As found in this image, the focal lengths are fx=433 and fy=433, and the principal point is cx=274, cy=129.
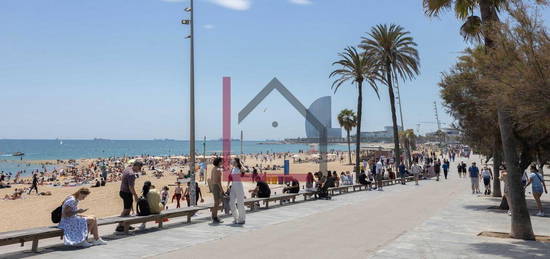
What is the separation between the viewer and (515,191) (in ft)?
33.8

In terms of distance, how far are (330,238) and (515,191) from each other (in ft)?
15.0

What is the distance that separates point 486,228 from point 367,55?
79.5 feet

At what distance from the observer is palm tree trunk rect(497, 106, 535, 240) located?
33.1 feet

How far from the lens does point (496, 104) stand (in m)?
9.05

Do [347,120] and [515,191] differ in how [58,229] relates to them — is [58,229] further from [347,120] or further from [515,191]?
[347,120]

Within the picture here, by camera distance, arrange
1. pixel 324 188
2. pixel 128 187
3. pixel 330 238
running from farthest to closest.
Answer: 1. pixel 324 188
2. pixel 128 187
3. pixel 330 238

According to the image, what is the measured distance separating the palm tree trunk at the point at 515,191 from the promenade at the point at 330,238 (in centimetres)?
55

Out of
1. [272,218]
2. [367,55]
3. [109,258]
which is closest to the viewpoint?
[109,258]

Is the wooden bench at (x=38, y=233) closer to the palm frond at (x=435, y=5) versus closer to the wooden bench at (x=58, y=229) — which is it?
the wooden bench at (x=58, y=229)

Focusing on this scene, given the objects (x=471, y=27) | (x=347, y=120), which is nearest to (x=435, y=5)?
(x=471, y=27)

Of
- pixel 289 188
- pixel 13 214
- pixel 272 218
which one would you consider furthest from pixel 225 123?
pixel 13 214

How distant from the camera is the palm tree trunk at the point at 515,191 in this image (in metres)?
10.1

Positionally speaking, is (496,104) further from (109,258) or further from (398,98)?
(398,98)

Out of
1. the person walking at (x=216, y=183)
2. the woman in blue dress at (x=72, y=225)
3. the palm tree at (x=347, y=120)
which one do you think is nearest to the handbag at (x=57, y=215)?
the woman in blue dress at (x=72, y=225)
